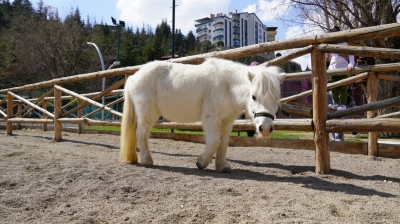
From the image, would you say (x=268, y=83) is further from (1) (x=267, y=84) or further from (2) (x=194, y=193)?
(2) (x=194, y=193)

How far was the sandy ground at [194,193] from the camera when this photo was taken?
273 cm

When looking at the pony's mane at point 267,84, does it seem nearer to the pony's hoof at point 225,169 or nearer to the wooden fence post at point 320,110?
the wooden fence post at point 320,110

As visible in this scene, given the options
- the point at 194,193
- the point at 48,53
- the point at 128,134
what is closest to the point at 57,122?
the point at 128,134

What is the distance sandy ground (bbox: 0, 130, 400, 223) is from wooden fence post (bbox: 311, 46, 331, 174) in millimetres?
217

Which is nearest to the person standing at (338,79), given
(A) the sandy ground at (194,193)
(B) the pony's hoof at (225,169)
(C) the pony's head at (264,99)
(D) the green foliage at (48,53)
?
(A) the sandy ground at (194,193)

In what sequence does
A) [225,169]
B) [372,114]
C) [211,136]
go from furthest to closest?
[372,114], [225,169], [211,136]

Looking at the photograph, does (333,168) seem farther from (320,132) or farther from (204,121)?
(204,121)

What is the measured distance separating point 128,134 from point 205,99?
153 cm

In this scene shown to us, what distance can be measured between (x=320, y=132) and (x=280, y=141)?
7.96ft

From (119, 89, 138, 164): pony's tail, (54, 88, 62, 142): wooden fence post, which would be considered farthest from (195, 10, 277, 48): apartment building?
(119, 89, 138, 164): pony's tail

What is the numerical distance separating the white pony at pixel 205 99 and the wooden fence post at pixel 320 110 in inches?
21.5

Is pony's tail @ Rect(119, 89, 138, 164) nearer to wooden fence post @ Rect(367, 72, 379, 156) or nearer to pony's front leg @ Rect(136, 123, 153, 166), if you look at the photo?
pony's front leg @ Rect(136, 123, 153, 166)

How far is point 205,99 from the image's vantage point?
4.71 metres

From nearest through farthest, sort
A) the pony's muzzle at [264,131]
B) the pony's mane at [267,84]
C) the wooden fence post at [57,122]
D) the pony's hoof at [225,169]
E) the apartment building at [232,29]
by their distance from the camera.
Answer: the pony's muzzle at [264,131], the pony's mane at [267,84], the pony's hoof at [225,169], the wooden fence post at [57,122], the apartment building at [232,29]
